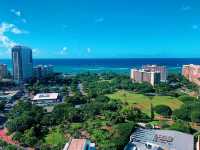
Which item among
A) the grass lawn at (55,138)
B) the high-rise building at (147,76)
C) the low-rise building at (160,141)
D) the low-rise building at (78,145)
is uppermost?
the high-rise building at (147,76)

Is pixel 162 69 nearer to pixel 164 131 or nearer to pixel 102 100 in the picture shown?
pixel 102 100

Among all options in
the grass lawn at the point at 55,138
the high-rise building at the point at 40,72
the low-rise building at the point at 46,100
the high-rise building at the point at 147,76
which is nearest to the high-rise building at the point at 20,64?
the high-rise building at the point at 40,72

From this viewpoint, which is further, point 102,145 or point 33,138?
point 33,138

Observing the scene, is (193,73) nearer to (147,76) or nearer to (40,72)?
(147,76)

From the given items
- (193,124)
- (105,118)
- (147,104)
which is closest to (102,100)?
(147,104)

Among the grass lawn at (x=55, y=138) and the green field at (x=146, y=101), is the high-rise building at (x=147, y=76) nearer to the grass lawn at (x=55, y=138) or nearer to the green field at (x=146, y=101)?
the green field at (x=146, y=101)

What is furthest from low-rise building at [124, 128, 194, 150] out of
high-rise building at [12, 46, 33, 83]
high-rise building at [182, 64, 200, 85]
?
high-rise building at [12, 46, 33, 83]
